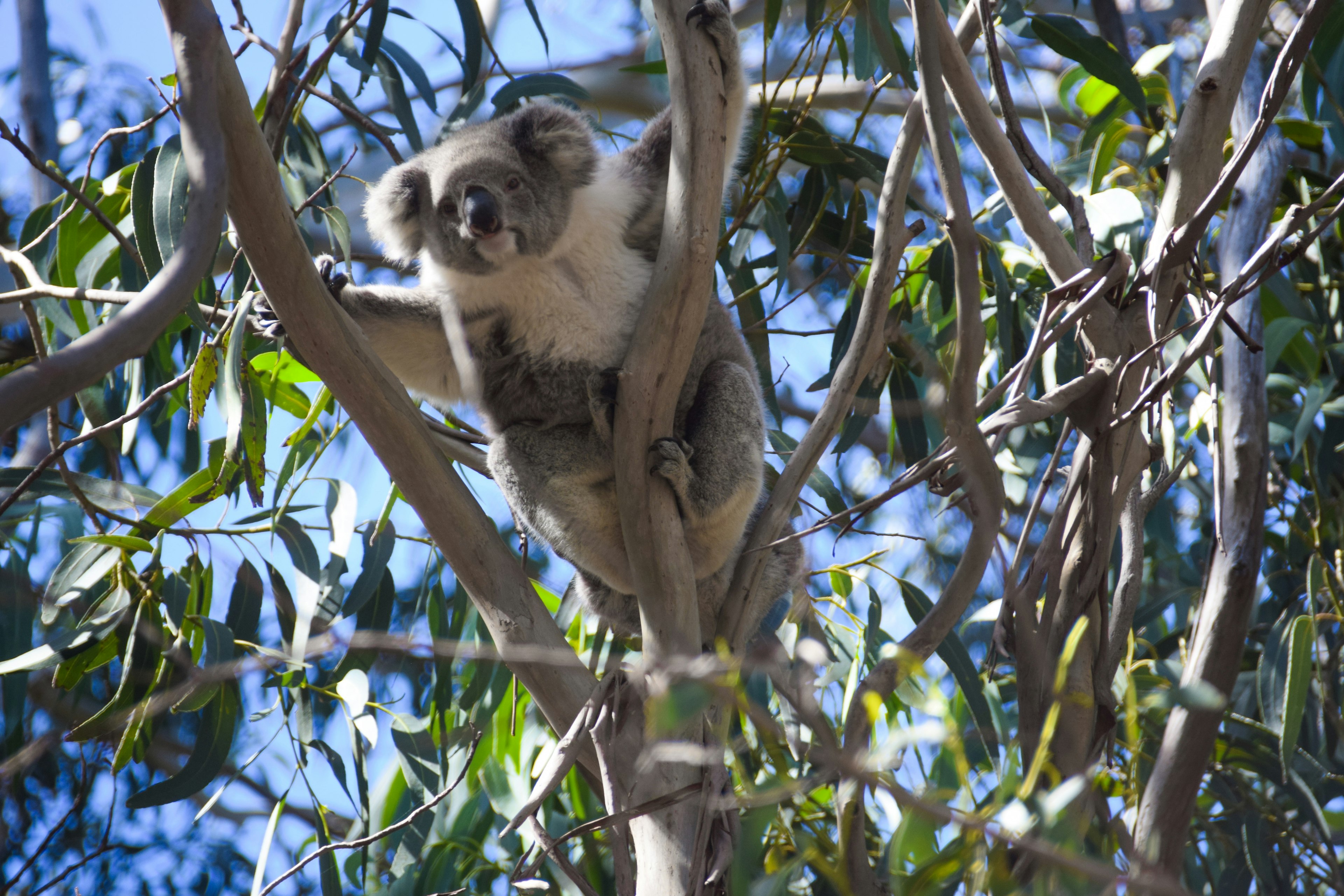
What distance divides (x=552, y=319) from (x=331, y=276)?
45 cm

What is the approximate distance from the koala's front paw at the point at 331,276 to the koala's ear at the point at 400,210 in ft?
0.92

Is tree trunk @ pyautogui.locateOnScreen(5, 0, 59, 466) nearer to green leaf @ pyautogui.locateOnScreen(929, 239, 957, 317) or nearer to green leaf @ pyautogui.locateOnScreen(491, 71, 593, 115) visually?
green leaf @ pyautogui.locateOnScreen(491, 71, 593, 115)

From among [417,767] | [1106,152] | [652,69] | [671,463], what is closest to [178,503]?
[417,767]

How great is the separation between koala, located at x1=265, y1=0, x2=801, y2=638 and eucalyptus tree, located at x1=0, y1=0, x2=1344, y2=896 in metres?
0.14

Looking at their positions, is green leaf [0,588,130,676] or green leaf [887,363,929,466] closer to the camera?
green leaf [0,588,130,676]

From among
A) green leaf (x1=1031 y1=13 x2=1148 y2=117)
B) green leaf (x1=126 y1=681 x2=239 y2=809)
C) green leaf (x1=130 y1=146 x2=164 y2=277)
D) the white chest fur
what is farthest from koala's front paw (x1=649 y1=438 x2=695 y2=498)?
green leaf (x1=1031 y1=13 x2=1148 y2=117)

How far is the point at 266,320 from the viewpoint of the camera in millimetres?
1977

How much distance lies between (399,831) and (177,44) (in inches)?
71.7

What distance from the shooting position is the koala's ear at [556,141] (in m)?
2.43

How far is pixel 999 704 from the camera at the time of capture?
2.46m

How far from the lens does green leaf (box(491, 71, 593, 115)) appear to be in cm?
264

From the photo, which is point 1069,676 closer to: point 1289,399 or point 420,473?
point 420,473

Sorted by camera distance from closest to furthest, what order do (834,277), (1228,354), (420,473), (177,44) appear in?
(177,44) < (420,473) < (1228,354) < (834,277)

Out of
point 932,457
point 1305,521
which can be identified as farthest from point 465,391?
point 1305,521
